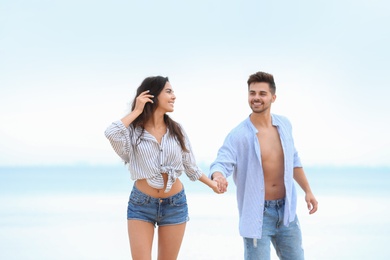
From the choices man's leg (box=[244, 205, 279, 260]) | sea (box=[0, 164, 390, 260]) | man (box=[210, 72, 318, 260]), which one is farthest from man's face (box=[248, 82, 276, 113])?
sea (box=[0, 164, 390, 260])

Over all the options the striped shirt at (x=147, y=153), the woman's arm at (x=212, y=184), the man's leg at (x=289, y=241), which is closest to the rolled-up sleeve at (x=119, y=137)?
the striped shirt at (x=147, y=153)

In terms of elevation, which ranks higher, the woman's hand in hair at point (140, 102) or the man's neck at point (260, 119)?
the woman's hand in hair at point (140, 102)

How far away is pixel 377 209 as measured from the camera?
13.8m

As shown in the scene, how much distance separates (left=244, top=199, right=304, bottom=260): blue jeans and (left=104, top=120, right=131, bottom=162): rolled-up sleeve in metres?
1.06

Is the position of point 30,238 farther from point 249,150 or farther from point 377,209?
point 377,209

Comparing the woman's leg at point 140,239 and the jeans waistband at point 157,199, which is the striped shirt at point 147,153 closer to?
the jeans waistband at point 157,199

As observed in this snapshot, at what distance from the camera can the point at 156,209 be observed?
4.32m

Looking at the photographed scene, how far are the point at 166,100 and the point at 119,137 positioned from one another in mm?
435

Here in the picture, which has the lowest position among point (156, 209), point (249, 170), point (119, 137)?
point (156, 209)

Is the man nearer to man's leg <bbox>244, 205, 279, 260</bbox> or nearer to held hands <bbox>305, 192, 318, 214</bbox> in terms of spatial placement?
man's leg <bbox>244, 205, 279, 260</bbox>

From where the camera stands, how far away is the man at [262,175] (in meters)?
4.21

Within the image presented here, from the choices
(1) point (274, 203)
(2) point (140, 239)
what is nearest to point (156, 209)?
(2) point (140, 239)

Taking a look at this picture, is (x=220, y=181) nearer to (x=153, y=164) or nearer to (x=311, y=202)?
(x=153, y=164)

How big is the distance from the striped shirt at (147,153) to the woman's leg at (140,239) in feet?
0.94
